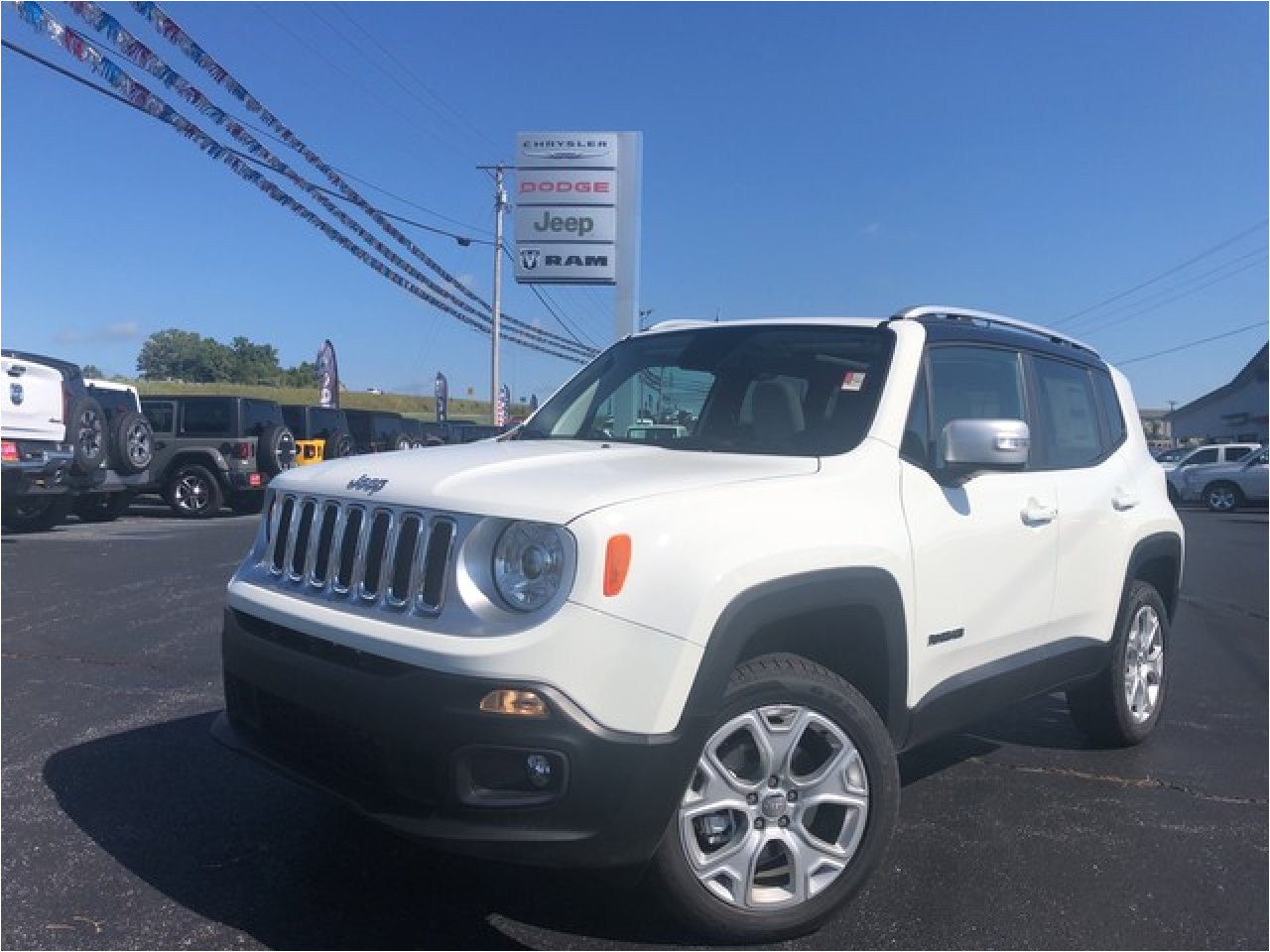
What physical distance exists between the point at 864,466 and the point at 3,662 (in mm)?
5289

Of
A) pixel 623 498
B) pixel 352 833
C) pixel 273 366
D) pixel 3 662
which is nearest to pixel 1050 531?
pixel 623 498

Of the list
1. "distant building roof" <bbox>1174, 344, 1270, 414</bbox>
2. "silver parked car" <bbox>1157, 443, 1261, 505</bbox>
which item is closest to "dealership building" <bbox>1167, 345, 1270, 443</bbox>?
"distant building roof" <bbox>1174, 344, 1270, 414</bbox>

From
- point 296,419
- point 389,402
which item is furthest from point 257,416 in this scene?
point 389,402

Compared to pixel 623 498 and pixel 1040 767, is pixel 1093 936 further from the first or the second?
pixel 623 498

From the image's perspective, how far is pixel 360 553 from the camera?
2926 millimetres

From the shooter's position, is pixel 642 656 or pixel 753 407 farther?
pixel 753 407

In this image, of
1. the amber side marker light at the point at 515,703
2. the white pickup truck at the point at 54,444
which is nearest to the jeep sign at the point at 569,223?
the white pickup truck at the point at 54,444

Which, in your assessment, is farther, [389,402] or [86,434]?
[389,402]

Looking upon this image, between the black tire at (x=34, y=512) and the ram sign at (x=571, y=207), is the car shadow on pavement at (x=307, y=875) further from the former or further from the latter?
the ram sign at (x=571, y=207)

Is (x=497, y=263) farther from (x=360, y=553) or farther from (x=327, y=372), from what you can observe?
(x=360, y=553)

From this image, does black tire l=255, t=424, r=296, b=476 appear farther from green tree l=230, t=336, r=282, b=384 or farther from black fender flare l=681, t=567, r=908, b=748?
green tree l=230, t=336, r=282, b=384

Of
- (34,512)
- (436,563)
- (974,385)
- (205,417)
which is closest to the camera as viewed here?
(436,563)

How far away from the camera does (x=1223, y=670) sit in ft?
21.9

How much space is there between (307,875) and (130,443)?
1310 cm
